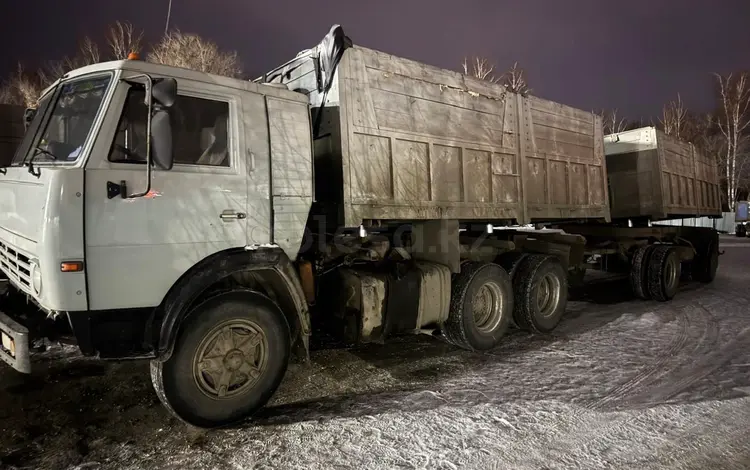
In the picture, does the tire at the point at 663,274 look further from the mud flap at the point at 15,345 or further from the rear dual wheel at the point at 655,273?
the mud flap at the point at 15,345

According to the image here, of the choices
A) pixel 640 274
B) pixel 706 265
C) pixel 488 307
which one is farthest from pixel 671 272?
pixel 488 307

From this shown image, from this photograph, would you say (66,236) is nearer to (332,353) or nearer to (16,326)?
(16,326)

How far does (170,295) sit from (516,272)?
182 inches

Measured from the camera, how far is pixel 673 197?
31.4 feet

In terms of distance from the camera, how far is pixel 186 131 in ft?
11.7

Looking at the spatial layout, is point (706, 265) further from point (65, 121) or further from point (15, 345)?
point (15, 345)

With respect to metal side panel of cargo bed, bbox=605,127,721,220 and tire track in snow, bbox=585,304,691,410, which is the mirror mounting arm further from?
metal side panel of cargo bed, bbox=605,127,721,220

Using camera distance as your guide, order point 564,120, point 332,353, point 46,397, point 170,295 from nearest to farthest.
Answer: point 170,295, point 46,397, point 332,353, point 564,120

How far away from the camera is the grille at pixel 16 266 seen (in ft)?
10.9

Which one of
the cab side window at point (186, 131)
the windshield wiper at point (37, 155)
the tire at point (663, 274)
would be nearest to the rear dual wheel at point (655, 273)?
the tire at point (663, 274)

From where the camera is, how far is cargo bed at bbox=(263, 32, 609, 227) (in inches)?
181

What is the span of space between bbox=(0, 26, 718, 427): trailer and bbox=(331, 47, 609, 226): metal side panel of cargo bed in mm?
23

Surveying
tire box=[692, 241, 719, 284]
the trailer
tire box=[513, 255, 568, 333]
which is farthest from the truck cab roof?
tire box=[692, 241, 719, 284]

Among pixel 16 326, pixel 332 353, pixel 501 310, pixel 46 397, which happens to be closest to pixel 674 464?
pixel 501 310
